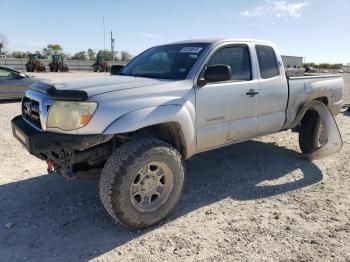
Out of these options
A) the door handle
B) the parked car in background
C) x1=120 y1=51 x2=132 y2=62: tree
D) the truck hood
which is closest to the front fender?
the truck hood

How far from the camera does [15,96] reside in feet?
39.3

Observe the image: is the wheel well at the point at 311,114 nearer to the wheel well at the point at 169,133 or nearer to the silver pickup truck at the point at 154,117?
the silver pickup truck at the point at 154,117

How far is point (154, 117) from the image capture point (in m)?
3.55

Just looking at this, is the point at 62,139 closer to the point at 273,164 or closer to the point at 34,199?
the point at 34,199

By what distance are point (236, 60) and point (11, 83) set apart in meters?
9.41

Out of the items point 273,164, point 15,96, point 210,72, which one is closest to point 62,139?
point 210,72

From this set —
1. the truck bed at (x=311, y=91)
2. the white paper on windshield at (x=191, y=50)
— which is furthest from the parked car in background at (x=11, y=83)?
the truck bed at (x=311, y=91)

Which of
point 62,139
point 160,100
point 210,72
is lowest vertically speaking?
point 62,139

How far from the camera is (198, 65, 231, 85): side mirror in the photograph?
3.93 m

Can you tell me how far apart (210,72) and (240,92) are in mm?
700

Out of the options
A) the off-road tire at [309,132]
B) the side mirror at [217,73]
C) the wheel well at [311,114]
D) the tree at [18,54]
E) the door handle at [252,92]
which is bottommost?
the off-road tire at [309,132]

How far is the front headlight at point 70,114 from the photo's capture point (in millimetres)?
3307

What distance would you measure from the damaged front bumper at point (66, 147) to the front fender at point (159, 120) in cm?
17

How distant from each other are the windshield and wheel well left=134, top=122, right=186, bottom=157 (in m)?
0.62
